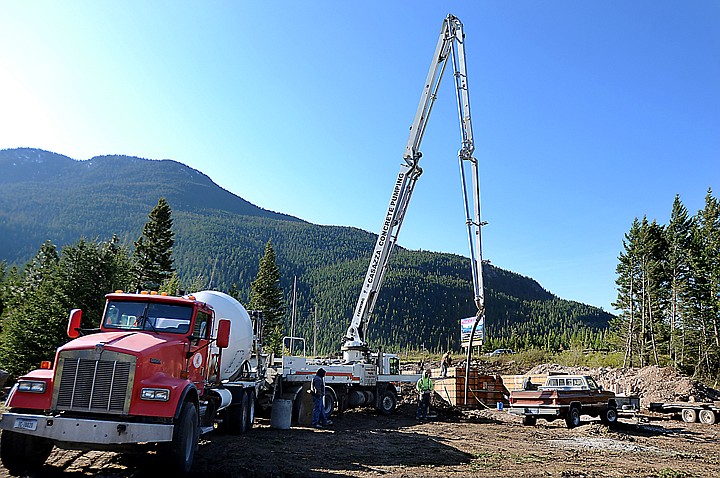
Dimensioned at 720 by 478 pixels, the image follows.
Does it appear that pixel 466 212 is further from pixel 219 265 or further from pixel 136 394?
pixel 219 265

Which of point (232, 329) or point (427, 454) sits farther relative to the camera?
point (232, 329)

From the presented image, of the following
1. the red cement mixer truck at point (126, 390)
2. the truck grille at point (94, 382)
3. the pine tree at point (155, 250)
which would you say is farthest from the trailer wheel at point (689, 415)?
the pine tree at point (155, 250)

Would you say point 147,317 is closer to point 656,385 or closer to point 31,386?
point 31,386

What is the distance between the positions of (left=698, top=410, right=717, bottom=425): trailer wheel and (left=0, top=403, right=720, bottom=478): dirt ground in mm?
6665

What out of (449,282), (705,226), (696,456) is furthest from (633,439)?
(449,282)

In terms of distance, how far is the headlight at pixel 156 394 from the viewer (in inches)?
346

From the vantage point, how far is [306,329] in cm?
12469

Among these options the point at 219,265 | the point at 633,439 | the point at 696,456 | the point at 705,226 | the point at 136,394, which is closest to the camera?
the point at 136,394

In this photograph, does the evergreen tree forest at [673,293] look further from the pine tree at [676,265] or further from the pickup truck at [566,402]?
the pickup truck at [566,402]

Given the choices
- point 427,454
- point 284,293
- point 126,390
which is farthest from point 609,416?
point 284,293

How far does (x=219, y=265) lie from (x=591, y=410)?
538 feet

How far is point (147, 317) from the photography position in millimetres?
10961

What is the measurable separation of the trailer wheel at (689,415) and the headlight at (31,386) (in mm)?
27898

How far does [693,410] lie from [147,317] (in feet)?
85.7
